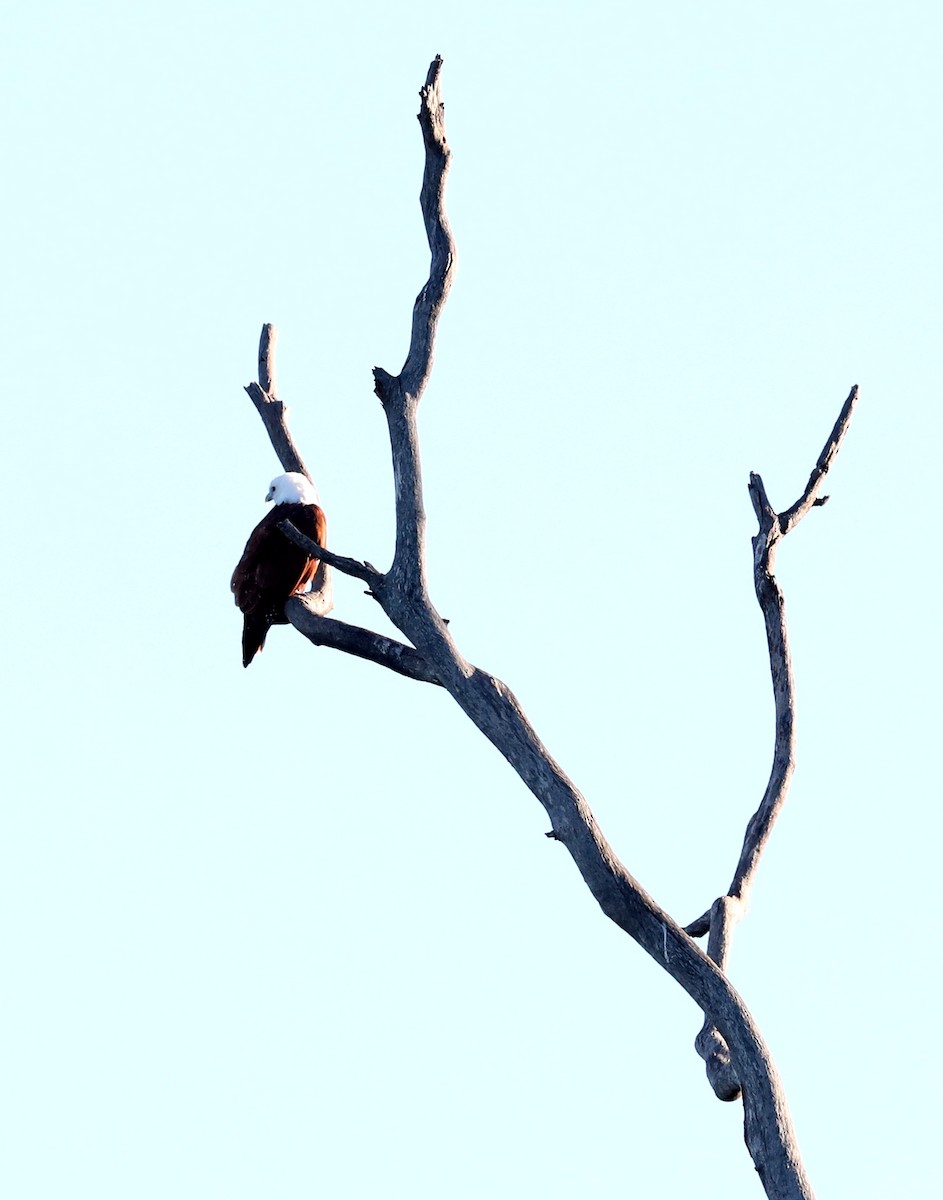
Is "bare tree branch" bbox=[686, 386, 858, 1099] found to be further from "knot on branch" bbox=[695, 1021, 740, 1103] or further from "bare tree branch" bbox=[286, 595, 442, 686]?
"bare tree branch" bbox=[286, 595, 442, 686]

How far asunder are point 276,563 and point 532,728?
2.08m

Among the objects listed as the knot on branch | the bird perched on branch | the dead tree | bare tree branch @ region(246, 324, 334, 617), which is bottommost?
the knot on branch

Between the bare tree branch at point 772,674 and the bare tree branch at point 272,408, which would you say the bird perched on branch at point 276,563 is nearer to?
the bare tree branch at point 272,408

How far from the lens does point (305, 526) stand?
843 cm

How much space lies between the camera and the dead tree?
610 cm

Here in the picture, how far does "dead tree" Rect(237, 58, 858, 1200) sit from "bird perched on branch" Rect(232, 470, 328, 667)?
0.65 m

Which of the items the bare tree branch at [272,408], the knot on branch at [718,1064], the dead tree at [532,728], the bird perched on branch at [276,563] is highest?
the bare tree branch at [272,408]

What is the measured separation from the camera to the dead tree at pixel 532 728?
6.10 metres

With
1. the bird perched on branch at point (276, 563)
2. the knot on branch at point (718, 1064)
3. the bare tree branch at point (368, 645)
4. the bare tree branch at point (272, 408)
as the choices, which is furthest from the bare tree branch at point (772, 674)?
the bare tree branch at point (272, 408)

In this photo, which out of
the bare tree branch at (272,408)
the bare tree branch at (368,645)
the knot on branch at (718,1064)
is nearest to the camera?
the knot on branch at (718,1064)

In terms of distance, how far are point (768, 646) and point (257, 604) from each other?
2.47 metres

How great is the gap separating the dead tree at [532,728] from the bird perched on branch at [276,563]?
0.65 m

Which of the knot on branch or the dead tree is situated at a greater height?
the dead tree

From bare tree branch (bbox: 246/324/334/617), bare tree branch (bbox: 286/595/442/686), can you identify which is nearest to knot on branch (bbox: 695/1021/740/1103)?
bare tree branch (bbox: 286/595/442/686)
